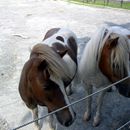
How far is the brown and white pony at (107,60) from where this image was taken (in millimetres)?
3051

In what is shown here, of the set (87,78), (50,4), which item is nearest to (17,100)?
(87,78)

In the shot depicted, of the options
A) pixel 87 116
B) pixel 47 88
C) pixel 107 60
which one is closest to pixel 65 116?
pixel 47 88

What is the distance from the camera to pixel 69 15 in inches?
404

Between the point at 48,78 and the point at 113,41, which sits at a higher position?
the point at 113,41

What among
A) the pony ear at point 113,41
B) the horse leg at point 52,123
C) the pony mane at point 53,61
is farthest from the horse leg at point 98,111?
the pony mane at point 53,61

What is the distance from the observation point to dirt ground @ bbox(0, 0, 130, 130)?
3842mm

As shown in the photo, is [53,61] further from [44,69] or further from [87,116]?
[87,116]

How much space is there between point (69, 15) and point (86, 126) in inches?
282

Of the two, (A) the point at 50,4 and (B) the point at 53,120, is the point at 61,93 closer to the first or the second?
(B) the point at 53,120

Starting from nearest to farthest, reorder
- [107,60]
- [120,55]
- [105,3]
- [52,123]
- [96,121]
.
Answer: [120,55], [107,60], [52,123], [96,121], [105,3]

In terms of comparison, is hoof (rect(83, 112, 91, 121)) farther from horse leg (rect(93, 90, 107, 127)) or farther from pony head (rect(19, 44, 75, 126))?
pony head (rect(19, 44, 75, 126))

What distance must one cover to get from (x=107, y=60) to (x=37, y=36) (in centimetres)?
475

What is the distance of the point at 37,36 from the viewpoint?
7.65 meters

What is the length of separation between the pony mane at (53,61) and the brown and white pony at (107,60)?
670 mm
